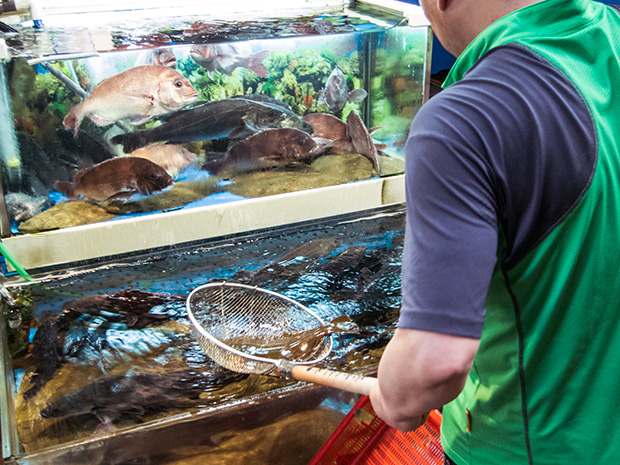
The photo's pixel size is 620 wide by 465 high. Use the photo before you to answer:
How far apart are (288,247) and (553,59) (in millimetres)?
1790

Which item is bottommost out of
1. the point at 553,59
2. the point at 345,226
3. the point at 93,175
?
the point at 345,226

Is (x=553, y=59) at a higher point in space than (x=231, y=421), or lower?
higher

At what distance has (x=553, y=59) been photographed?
635 mm

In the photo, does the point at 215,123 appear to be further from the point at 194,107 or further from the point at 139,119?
the point at 139,119

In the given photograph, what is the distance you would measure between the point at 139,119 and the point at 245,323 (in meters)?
1.01

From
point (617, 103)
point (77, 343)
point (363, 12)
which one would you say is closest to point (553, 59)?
point (617, 103)

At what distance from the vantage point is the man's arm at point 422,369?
0.64 m

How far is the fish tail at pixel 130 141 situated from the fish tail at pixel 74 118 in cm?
14

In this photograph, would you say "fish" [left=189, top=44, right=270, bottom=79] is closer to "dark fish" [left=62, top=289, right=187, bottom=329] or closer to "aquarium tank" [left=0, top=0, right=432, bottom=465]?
"aquarium tank" [left=0, top=0, right=432, bottom=465]

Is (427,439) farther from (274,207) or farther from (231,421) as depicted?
(274,207)

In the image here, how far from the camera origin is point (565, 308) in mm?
727

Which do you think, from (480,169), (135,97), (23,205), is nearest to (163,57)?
(135,97)

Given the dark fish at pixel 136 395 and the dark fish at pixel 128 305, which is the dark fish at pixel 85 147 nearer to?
the dark fish at pixel 128 305

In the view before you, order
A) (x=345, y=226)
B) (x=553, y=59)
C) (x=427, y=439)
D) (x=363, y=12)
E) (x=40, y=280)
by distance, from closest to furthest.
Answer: (x=553, y=59) → (x=427, y=439) → (x=40, y=280) → (x=345, y=226) → (x=363, y=12)
